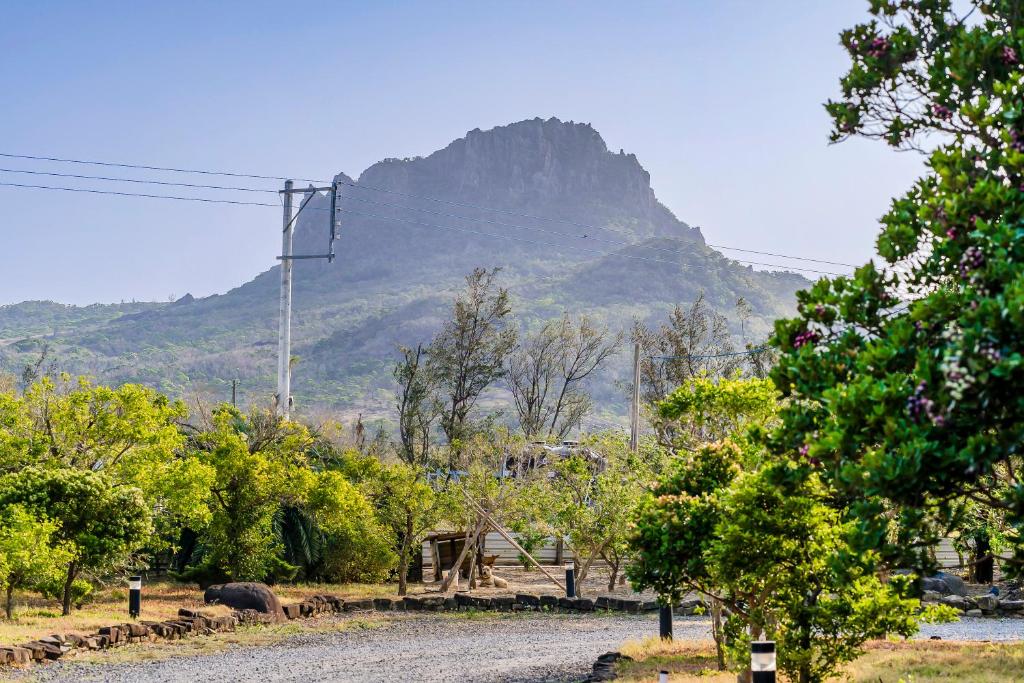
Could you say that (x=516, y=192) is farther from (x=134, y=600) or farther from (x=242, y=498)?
(x=134, y=600)

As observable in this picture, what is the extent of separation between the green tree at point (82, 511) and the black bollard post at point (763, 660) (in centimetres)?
1181

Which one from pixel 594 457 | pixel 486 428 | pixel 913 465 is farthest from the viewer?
pixel 486 428

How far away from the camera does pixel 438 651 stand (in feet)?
46.4

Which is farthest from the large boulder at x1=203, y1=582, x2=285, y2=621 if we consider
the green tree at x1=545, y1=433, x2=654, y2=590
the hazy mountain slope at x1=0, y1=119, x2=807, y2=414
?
the hazy mountain slope at x1=0, y1=119, x2=807, y2=414

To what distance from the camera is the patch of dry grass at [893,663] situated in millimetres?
9836

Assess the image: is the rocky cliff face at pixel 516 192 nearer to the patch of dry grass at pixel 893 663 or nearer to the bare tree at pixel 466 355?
the bare tree at pixel 466 355

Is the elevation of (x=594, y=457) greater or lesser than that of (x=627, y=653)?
greater

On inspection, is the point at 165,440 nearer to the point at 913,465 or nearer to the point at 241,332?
the point at 913,465

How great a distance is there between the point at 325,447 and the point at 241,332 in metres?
70.2

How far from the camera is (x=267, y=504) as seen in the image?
20656 mm

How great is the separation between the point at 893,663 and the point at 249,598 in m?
10.6

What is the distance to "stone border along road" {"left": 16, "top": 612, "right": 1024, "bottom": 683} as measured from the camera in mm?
11750

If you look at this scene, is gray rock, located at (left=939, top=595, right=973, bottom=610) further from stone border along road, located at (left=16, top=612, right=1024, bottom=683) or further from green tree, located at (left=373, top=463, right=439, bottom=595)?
green tree, located at (left=373, top=463, right=439, bottom=595)

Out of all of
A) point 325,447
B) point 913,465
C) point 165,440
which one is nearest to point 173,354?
point 325,447
